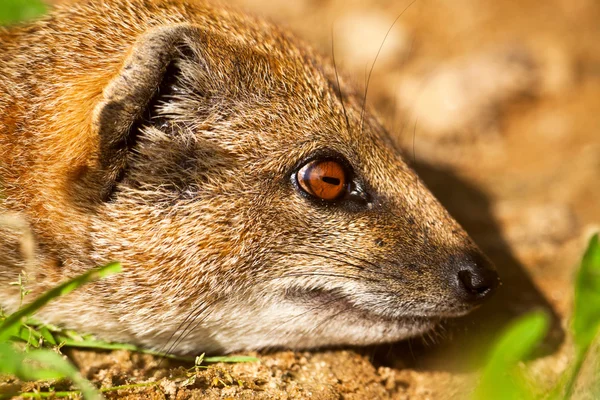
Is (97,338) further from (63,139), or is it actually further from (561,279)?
(561,279)

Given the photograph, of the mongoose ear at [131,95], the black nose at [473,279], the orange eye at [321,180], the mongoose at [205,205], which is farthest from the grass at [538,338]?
the mongoose ear at [131,95]

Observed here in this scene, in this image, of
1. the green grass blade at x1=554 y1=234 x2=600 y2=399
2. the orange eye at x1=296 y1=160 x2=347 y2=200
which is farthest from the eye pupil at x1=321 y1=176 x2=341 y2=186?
the green grass blade at x1=554 y1=234 x2=600 y2=399

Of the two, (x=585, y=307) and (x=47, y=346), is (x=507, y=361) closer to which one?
(x=585, y=307)

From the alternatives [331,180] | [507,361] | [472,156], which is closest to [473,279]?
[331,180]

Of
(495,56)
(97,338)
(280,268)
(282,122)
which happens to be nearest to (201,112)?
(282,122)

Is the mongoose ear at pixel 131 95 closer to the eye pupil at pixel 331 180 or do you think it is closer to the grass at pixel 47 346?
the grass at pixel 47 346

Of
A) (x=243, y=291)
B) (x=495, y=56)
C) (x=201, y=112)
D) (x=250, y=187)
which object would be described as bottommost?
(x=243, y=291)
